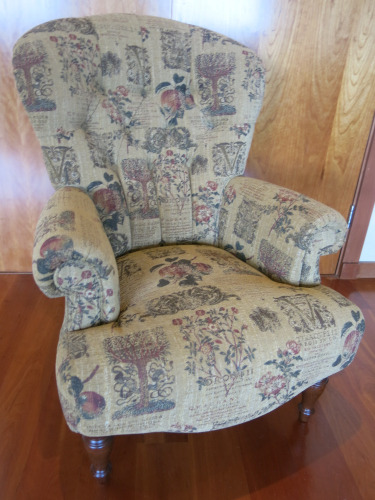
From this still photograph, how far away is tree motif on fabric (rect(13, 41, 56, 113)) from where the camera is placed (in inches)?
38.4

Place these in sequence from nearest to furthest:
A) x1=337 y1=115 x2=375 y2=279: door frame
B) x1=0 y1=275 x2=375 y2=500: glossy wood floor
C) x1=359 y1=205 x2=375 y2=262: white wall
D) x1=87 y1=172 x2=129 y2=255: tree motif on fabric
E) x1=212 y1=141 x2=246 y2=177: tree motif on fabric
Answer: x1=0 y1=275 x2=375 y2=500: glossy wood floor, x1=87 y1=172 x2=129 y2=255: tree motif on fabric, x1=212 y1=141 x2=246 y2=177: tree motif on fabric, x1=337 y1=115 x2=375 y2=279: door frame, x1=359 y1=205 x2=375 y2=262: white wall

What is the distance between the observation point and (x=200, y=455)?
1.03 meters

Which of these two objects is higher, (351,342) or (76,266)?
(76,266)

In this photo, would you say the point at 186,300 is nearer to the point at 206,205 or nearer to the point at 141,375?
the point at 141,375

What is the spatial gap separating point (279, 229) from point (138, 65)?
0.60 m

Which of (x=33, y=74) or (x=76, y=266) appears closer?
(x=76, y=266)

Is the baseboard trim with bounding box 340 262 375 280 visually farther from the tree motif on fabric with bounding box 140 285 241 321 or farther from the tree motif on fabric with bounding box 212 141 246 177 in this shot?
the tree motif on fabric with bounding box 140 285 241 321

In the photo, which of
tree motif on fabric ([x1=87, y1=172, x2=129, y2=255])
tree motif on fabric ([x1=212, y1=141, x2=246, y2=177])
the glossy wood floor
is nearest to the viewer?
the glossy wood floor

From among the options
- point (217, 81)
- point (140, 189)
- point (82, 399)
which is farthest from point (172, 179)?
point (82, 399)

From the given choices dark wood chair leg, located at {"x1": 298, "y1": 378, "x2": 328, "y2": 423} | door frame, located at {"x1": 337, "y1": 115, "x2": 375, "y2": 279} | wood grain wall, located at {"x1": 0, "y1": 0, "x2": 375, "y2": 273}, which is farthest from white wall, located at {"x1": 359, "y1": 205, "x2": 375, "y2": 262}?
dark wood chair leg, located at {"x1": 298, "y1": 378, "x2": 328, "y2": 423}

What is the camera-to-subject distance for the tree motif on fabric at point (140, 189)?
1.13 m

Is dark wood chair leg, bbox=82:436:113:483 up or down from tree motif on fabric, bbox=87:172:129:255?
down

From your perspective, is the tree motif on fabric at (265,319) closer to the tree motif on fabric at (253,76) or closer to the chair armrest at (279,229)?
the chair armrest at (279,229)

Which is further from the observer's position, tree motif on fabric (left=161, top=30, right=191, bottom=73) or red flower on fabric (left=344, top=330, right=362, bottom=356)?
tree motif on fabric (left=161, top=30, right=191, bottom=73)
